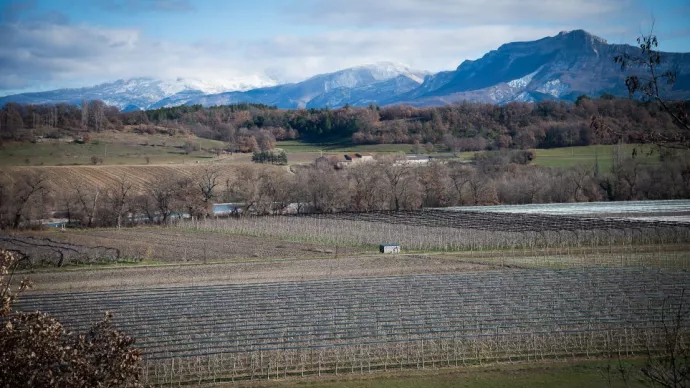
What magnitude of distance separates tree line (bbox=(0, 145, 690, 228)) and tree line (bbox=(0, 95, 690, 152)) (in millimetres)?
26342

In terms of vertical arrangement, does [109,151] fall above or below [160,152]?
above

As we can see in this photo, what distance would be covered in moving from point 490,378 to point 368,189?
5513 cm

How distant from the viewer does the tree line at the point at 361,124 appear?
365ft

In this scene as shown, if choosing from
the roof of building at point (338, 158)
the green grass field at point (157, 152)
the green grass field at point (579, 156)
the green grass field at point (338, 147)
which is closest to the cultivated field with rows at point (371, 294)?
the green grass field at point (579, 156)

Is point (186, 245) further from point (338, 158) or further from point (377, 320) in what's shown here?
point (338, 158)

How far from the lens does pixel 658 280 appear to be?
34281 mm

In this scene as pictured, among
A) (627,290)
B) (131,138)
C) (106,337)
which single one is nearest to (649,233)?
(627,290)

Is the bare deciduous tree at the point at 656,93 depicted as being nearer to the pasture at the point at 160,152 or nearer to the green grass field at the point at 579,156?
the pasture at the point at 160,152

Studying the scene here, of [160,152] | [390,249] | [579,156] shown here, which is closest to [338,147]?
[160,152]

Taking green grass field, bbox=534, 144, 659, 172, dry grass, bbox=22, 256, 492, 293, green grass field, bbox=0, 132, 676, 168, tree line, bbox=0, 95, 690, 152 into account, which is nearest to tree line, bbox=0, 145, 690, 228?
green grass field, bbox=534, 144, 659, 172

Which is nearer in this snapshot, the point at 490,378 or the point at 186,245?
the point at 490,378

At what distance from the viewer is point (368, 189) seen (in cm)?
7662

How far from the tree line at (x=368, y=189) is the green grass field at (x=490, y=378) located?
49.1 metres

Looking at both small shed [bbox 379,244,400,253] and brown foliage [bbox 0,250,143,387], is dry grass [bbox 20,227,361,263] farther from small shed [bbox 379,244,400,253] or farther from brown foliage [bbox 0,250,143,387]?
brown foliage [bbox 0,250,143,387]
